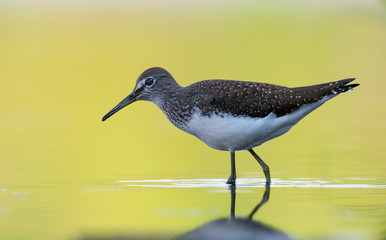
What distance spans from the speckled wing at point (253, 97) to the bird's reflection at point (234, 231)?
2732mm

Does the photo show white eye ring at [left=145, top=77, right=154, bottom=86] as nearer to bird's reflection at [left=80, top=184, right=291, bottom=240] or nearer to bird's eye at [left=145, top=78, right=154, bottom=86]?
bird's eye at [left=145, top=78, right=154, bottom=86]

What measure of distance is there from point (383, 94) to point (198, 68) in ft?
21.4

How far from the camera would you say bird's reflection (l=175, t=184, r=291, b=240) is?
764 centimetres

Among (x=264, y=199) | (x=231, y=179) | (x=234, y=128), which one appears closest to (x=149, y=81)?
(x=234, y=128)

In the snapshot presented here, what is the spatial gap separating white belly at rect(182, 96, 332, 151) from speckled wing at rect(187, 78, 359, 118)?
0.27 ft

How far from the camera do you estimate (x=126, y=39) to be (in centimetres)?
3756

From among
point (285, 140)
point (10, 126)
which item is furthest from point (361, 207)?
point (10, 126)

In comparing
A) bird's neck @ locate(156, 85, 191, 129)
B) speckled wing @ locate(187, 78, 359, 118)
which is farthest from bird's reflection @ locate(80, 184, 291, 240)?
bird's neck @ locate(156, 85, 191, 129)

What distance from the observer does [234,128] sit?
36.1 ft

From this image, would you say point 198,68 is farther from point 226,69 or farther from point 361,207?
point 361,207

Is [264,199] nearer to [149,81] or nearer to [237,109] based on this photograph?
[237,109]

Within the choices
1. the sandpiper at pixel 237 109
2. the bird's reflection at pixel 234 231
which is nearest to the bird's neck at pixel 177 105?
the sandpiper at pixel 237 109

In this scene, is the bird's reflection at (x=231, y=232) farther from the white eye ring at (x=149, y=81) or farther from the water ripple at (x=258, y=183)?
the white eye ring at (x=149, y=81)

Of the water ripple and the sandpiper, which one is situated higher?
the sandpiper
